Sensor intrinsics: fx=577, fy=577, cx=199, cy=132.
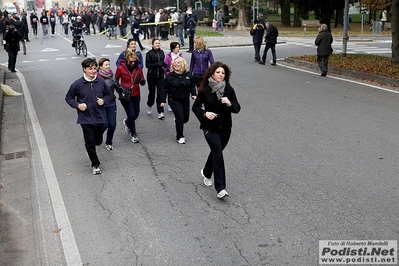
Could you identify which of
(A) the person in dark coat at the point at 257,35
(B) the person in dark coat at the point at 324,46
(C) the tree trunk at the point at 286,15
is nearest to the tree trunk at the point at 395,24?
(B) the person in dark coat at the point at 324,46

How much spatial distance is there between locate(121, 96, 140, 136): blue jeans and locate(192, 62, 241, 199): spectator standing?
331 cm

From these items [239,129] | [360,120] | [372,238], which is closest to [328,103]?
[360,120]

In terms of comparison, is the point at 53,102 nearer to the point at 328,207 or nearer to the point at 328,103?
the point at 328,103

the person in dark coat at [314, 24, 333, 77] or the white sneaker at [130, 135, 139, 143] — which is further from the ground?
the person in dark coat at [314, 24, 333, 77]

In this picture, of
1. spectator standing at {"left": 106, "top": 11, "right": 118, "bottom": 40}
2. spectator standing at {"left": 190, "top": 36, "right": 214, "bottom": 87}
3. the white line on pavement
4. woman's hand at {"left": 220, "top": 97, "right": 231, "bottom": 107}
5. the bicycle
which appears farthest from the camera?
spectator standing at {"left": 106, "top": 11, "right": 118, "bottom": 40}

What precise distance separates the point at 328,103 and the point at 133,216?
27.0 ft

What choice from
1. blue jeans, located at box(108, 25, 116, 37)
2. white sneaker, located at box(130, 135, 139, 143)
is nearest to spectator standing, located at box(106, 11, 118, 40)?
blue jeans, located at box(108, 25, 116, 37)

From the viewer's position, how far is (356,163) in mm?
8711

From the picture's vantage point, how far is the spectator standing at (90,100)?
837 cm

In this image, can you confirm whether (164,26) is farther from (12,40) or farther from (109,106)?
(109,106)

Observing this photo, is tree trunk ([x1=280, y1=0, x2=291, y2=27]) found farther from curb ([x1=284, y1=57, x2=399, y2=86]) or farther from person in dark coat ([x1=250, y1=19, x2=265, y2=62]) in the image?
person in dark coat ([x1=250, y1=19, x2=265, y2=62])

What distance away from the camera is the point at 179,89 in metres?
10.0

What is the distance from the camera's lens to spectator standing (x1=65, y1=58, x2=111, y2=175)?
8.37m

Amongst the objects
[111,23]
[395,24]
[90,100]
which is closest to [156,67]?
[90,100]
